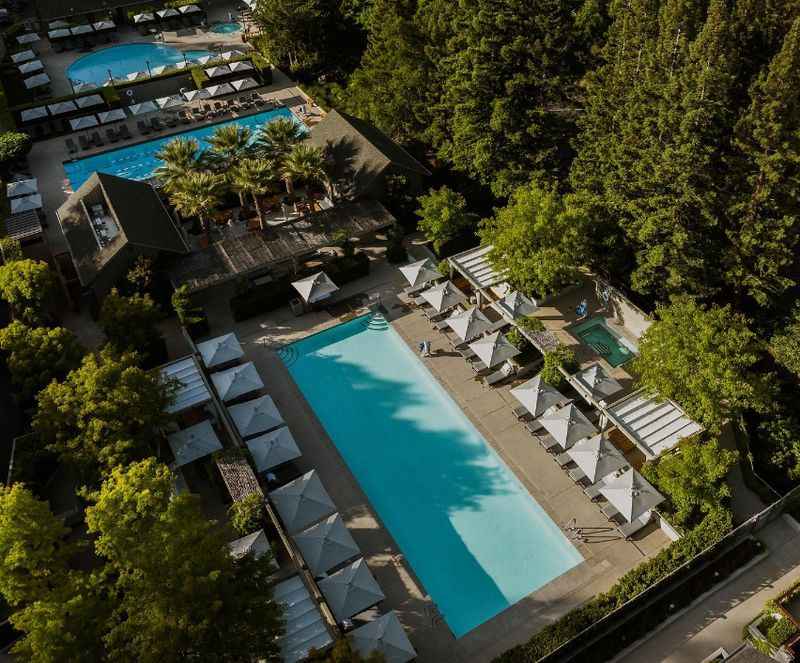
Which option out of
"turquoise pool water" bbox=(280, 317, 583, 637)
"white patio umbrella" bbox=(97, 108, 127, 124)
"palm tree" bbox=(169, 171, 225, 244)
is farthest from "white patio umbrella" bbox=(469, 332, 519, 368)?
"white patio umbrella" bbox=(97, 108, 127, 124)

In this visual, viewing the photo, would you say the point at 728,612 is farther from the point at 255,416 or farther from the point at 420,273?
the point at 420,273

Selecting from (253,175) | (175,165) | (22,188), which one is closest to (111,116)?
(22,188)

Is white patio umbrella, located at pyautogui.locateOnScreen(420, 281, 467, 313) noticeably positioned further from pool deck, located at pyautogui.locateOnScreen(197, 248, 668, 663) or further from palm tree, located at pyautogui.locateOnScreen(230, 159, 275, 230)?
palm tree, located at pyautogui.locateOnScreen(230, 159, 275, 230)

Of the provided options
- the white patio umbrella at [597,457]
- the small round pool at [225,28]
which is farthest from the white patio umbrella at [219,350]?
the small round pool at [225,28]

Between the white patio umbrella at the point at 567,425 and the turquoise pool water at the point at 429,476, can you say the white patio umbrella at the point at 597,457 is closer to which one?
the white patio umbrella at the point at 567,425

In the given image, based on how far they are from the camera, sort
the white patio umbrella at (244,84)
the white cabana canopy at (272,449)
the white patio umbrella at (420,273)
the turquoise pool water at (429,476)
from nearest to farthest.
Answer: the turquoise pool water at (429,476) < the white cabana canopy at (272,449) < the white patio umbrella at (420,273) < the white patio umbrella at (244,84)

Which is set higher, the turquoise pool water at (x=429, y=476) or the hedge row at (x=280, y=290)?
the hedge row at (x=280, y=290)

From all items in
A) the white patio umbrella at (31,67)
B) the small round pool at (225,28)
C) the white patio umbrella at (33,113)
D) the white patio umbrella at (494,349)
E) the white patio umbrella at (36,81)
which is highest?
the small round pool at (225,28)
